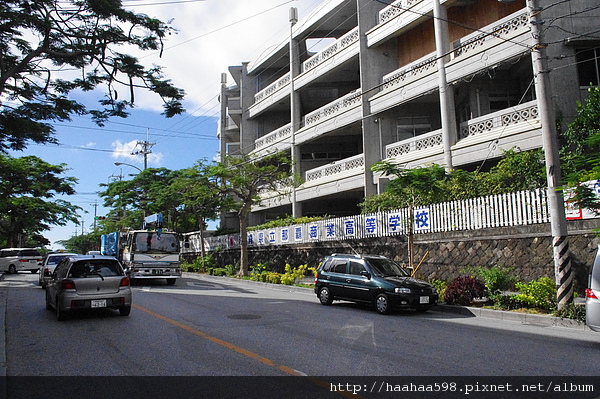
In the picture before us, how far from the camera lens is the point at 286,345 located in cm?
761

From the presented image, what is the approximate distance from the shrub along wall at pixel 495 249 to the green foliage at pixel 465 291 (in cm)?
260

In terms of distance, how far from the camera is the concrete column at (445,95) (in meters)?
20.2

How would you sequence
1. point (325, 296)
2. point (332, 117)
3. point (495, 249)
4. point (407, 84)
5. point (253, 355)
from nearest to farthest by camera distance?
point (253, 355)
point (325, 296)
point (495, 249)
point (407, 84)
point (332, 117)

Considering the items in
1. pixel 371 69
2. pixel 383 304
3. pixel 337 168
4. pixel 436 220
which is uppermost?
pixel 371 69

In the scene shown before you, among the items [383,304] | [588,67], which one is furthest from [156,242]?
[588,67]

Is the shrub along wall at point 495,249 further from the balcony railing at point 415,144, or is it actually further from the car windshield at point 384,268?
the balcony railing at point 415,144

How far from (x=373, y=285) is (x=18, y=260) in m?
34.5

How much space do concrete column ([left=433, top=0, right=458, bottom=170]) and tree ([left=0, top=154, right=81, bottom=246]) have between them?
26.1 meters

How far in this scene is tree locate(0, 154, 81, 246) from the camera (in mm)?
34125

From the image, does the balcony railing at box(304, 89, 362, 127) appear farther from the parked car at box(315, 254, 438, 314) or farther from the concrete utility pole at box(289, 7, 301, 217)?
the parked car at box(315, 254, 438, 314)

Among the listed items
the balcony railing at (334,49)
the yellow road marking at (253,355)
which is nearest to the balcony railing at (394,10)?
the balcony railing at (334,49)

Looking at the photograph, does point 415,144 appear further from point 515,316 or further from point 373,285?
point 515,316

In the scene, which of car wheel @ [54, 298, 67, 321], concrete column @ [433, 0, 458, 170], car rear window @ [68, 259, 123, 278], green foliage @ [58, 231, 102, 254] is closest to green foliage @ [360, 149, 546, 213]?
concrete column @ [433, 0, 458, 170]
